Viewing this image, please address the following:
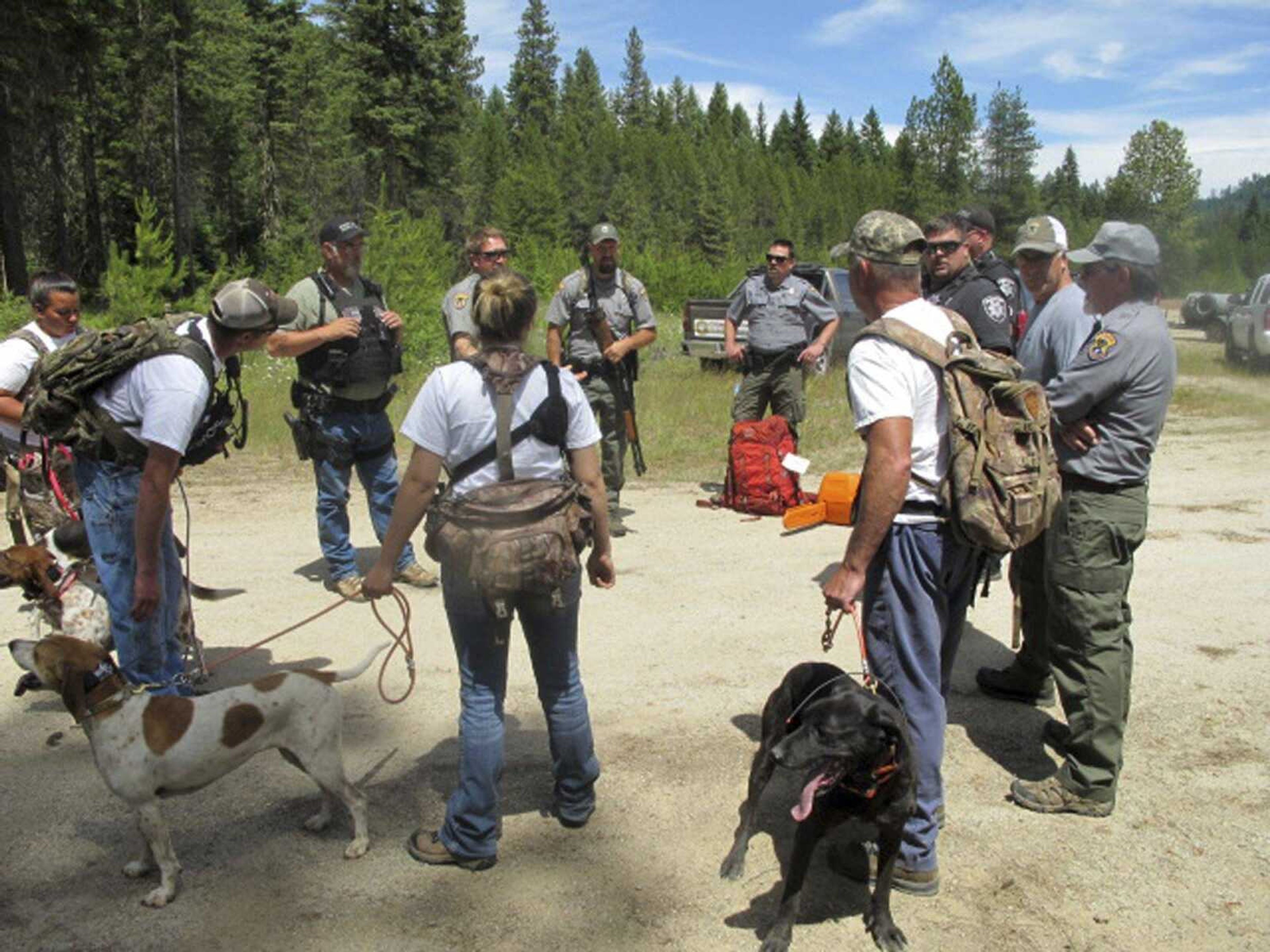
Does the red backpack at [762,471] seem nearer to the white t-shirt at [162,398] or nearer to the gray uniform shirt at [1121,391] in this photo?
the gray uniform shirt at [1121,391]

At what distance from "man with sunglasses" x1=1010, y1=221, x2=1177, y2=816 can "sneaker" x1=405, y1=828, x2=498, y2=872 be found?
2084 mm

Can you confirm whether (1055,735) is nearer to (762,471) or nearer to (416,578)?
(416,578)

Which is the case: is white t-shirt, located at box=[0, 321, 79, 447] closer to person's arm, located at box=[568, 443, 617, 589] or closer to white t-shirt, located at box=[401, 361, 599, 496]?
white t-shirt, located at box=[401, 361, 599, 496]

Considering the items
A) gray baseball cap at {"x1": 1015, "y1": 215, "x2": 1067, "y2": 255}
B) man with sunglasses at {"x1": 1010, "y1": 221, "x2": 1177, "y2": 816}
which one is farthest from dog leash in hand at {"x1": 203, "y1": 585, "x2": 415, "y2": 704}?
gray baseball cap at {"x1": 1015, "y1": 215, "x2": 1067, "y2": 255}

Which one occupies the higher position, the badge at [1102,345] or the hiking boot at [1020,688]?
the badge at [1102,345]

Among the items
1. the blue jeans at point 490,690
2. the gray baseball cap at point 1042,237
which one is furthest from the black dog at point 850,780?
the gray baseball cap at point 1042,237

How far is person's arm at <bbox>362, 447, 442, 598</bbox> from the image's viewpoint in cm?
309

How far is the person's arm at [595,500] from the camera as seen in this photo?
129 inches

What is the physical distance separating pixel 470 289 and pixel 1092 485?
438 centimetres

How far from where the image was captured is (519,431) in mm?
3148

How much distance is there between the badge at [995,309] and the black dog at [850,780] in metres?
3.09

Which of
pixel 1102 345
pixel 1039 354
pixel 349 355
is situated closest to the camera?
pixel 1102 345

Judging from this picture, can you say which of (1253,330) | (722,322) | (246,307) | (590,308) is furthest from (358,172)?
(246,307)

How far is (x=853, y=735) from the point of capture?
279cm
